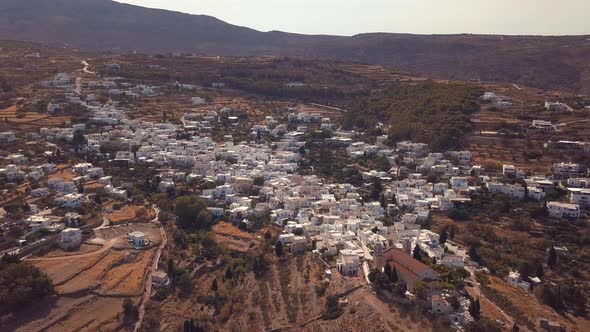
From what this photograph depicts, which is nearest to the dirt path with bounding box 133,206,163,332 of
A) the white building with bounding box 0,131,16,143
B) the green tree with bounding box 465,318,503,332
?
the green tree with bounding box 465,318,503,332

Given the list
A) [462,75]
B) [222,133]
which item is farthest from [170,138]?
[462,75]

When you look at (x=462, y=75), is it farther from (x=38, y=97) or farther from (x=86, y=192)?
(x=86, y=192)

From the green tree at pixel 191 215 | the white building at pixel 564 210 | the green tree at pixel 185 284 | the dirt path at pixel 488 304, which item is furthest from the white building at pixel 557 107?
the green tree at pixel 185 284

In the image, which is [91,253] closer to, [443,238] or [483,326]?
[443,238]

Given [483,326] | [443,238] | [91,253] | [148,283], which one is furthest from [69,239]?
[483,326]

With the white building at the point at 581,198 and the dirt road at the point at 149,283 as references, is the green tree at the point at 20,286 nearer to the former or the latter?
the dirt road at the point at 149,283

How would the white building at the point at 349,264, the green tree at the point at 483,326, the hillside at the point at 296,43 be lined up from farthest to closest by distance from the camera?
the hillside at the point at 296,43
the white building at the point at 349,264
the green tree at the point at 483,326
